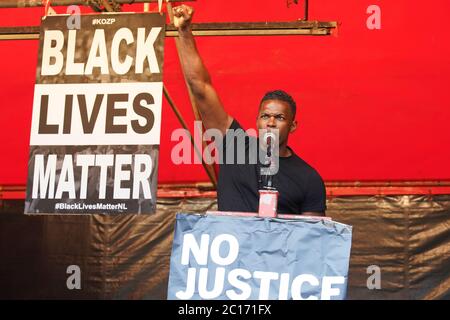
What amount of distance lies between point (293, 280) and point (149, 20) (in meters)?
1.66

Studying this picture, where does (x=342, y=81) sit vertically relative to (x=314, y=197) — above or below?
above

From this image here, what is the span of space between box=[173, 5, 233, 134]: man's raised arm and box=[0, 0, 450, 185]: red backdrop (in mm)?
2269

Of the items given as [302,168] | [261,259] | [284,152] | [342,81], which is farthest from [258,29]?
[342,81]

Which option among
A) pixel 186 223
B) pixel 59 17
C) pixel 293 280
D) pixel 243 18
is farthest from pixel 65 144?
pixel 243 18

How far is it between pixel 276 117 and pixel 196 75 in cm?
47

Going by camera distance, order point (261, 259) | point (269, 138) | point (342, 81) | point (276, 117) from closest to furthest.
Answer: point (261, 259), point (269, 138), point (276, 117), point (342, 81)

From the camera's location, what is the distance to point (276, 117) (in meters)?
4.44

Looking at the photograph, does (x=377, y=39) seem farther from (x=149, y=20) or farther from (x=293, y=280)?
(x=293, y=280)

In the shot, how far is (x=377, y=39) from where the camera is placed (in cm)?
651

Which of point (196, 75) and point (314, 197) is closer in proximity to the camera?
point (196, 75)

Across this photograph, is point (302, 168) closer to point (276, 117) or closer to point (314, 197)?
point (314, 197)

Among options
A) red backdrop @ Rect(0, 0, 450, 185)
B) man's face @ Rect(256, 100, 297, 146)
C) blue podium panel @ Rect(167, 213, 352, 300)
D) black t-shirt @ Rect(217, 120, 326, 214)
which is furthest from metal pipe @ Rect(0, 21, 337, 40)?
red backdrop @ Rect(0, 0, 450, 185)

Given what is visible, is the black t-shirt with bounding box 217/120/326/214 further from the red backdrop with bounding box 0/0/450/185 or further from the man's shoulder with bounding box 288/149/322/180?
the red backdrop with bounding box 0/0/450/185

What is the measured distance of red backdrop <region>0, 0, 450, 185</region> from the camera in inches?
255
